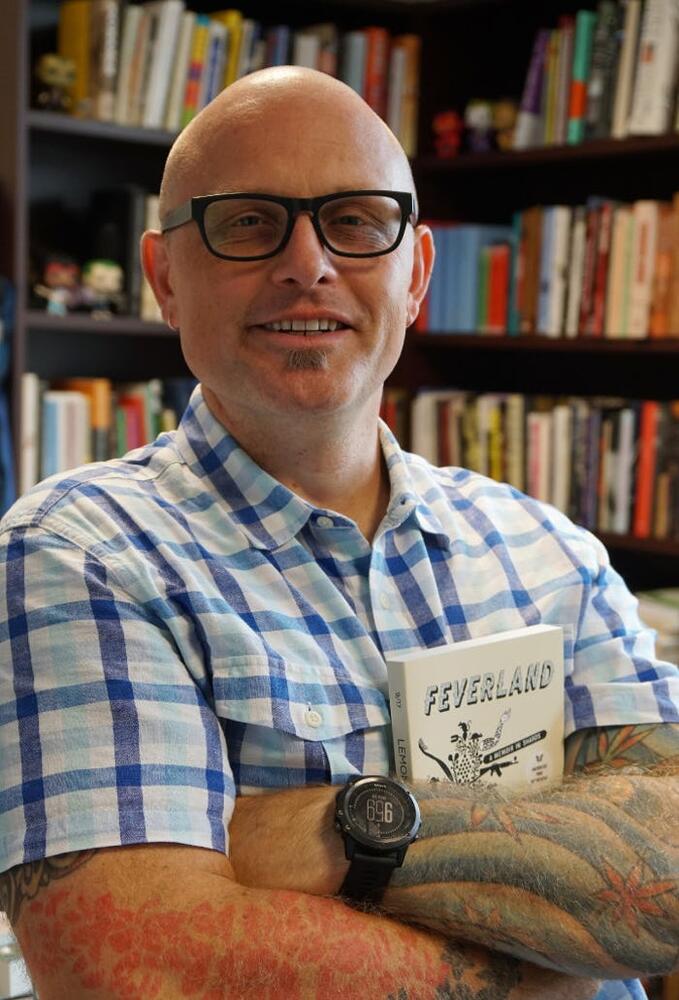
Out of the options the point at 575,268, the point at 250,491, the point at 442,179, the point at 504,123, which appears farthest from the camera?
the point at 442,179

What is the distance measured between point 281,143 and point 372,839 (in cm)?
69

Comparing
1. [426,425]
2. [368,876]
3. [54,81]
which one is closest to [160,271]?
[368,876]

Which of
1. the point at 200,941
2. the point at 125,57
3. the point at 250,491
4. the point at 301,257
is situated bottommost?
the point at 200,941

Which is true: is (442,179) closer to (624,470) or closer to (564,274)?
(564,274)

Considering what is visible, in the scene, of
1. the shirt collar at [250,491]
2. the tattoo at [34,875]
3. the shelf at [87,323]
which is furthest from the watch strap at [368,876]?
the shelf at [87,323]

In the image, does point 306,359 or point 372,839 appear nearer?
point 372,839

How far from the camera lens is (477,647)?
124cm

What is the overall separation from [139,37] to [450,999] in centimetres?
251

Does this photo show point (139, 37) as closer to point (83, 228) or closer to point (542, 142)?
point (83, 228)

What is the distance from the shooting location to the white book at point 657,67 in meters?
2.84

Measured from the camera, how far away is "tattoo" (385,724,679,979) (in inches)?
40.4

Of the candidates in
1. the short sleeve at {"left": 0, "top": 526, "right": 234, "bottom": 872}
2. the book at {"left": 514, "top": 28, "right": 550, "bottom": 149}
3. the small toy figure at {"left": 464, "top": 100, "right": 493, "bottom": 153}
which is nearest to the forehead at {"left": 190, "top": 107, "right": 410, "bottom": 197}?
the short sleeve at {"left": 0, "top": 526, "right": 234, "bottom": 872}

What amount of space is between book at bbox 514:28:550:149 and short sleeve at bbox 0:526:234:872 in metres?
2.37

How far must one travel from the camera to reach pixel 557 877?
3.41 feet
